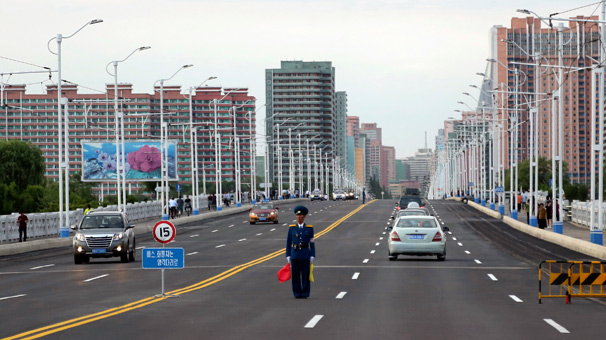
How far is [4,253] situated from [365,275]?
2084 cm

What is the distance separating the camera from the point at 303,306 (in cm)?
1858

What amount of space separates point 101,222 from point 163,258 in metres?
14.8

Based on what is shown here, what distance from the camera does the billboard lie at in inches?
3875

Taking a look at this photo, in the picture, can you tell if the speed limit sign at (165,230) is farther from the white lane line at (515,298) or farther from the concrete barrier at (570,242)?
the concrete barrier at (570,242)

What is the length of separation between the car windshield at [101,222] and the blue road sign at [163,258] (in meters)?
14.2

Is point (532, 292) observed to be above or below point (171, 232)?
below

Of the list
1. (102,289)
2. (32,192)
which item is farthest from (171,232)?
(32,192)

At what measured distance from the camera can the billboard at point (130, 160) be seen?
323ft

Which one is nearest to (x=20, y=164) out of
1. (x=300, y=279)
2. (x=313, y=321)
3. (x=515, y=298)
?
(x=300, y=279)

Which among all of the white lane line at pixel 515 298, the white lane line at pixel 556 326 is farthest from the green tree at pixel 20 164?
the white lane line at pixel 556 326

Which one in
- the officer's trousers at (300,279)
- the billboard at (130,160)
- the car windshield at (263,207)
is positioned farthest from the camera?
the billboard at (130,160)

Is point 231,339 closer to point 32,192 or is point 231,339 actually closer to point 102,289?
point 102,289

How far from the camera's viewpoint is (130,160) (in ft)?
326

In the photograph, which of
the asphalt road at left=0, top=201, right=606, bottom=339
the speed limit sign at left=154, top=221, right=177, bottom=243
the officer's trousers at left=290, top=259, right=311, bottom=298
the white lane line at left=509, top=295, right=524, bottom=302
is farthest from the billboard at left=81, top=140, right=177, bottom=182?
the officer's trousers at left=290, top=259, right=311, bottom=298
